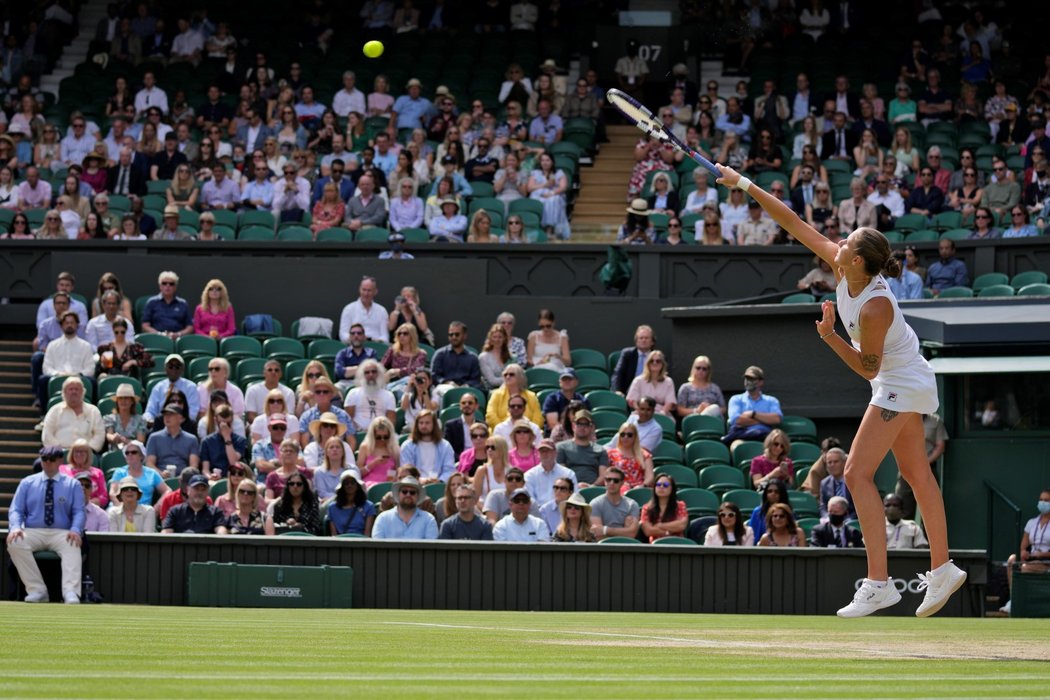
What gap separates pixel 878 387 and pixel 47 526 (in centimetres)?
867

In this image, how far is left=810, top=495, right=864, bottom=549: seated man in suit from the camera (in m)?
14.0

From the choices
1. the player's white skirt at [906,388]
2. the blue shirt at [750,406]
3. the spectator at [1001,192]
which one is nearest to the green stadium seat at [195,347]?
the blue shirt at [750,406]

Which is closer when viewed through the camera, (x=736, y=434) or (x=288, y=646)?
(x=288, y=646)

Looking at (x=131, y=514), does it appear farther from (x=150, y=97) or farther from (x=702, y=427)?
(x=150, y=97)

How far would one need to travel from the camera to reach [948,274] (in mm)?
19531

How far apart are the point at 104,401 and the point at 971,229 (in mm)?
11266

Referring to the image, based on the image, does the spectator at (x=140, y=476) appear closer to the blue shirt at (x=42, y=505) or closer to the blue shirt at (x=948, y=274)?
the blue shirt at (x=42, y=505)

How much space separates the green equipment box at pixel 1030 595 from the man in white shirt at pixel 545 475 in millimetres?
4104

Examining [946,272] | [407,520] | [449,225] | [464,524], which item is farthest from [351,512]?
[946,272]

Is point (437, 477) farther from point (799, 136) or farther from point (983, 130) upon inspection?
point (983, 130)

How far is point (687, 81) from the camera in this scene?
85.1 feet

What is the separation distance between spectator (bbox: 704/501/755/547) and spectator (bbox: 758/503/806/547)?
16 centimetres

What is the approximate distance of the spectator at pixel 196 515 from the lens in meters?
14.4

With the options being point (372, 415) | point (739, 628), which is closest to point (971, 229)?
point (372, 415)
